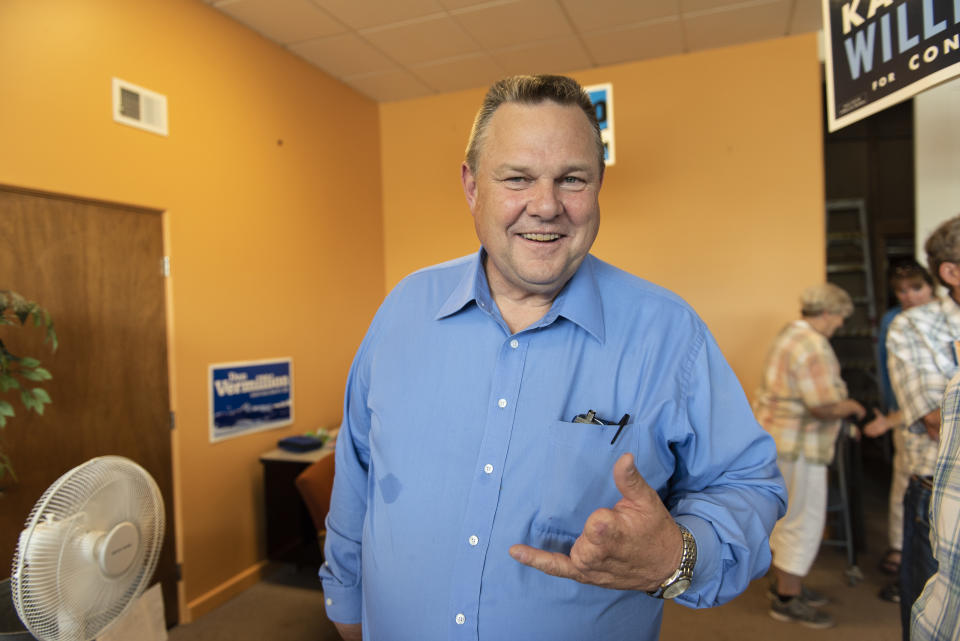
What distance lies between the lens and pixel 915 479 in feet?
5.67

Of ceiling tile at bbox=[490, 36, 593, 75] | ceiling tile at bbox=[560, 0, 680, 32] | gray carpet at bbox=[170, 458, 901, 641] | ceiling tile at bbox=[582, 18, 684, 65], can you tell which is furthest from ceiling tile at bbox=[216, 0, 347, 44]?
gray carpet at bbox=[170, 458, 901, 641]

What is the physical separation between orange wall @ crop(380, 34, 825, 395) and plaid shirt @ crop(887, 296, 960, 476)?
181 cm

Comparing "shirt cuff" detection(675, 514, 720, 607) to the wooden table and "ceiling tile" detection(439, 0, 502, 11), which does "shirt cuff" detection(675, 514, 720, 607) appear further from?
"ceiling tile" detection(439, 0, 502, 11)

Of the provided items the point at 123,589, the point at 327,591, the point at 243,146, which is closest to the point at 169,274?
the point at 243,146

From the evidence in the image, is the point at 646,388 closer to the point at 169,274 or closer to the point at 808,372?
the point at 808,372

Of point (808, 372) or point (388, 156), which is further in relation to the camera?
point (388, 156)

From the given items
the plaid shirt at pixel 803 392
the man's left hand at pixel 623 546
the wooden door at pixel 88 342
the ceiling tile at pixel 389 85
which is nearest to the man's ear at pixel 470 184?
the man's left hand at pixel 623 546

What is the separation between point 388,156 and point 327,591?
4.47 metres

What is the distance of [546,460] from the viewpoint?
1.14 m

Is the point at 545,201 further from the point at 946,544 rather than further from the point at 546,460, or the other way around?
the point at 946,544

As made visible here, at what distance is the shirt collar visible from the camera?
121cm

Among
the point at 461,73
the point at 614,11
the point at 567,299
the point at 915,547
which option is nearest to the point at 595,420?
the point at 567,299

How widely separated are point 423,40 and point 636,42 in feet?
4.90

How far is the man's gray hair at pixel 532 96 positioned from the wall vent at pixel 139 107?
2.50 meters
